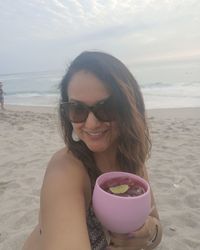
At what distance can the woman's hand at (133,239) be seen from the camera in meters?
1.39

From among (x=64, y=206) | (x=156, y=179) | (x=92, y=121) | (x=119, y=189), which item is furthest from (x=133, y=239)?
(x=156, y=179)

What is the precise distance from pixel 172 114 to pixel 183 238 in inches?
290

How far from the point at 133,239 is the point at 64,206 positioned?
40 centimetres

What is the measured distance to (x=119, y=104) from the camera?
1.40m

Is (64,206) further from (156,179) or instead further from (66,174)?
(156,179)

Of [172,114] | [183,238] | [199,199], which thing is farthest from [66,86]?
[172,114]

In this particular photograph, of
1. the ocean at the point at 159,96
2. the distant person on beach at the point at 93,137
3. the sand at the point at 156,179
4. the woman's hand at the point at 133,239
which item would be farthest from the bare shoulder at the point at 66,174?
the ocean at the point at 159,96

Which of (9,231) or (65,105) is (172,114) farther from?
(65,105)

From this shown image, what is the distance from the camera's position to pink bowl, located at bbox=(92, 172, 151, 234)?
1.19 metres

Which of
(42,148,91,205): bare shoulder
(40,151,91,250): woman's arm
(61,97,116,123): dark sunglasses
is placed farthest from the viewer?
(61,97,116,123): dark sunglasses

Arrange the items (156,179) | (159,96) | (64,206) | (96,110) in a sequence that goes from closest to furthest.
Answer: (64,206), (96,110), (156,179), (159,96)

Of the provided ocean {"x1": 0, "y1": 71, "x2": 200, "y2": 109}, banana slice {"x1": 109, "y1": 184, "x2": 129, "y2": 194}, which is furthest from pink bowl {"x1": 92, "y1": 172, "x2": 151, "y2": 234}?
ocean {"x1": 0, "y1": 71, "x2": 200, "y2": 109}

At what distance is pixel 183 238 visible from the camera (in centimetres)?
267

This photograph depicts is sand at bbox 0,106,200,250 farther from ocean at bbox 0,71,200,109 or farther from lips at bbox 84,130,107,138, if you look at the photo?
lips at bbox 84,130,107,138
